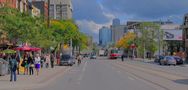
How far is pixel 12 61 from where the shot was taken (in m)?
32.0

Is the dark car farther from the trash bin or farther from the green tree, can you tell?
the green tree

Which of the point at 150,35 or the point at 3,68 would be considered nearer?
the point at 3,68

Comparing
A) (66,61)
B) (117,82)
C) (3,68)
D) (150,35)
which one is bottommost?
(117,82)

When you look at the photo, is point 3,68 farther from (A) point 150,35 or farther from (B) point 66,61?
(A) point 150,35

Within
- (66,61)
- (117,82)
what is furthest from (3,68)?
(66,61)

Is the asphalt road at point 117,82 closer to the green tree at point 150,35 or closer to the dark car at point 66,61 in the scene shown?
the dark car at point 66,61

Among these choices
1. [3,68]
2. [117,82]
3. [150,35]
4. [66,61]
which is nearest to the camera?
[117,82]

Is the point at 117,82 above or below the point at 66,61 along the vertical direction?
below

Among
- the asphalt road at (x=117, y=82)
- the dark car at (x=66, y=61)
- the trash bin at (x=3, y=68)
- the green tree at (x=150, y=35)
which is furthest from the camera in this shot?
the green tree at (x=150, y=35)

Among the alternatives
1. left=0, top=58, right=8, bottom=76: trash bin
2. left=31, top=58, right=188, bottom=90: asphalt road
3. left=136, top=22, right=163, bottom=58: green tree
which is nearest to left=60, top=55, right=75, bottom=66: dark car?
left=31, top=58, right=188, bottom=90: asphalt road

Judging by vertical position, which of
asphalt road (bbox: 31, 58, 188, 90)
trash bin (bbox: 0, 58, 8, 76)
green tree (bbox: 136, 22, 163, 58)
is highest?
green tree (bbox: 136, 22, 163, 58)

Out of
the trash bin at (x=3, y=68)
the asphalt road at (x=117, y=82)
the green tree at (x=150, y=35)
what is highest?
the green tree at (x=150, y=35)

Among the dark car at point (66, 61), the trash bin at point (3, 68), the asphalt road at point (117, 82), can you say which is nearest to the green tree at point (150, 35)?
the dark car at point (66, 61)

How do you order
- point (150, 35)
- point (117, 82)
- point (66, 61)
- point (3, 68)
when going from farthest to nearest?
1. point (150, 35)
2. point (66, 61)
3. point (3, 68)
4. point (117, 82)
